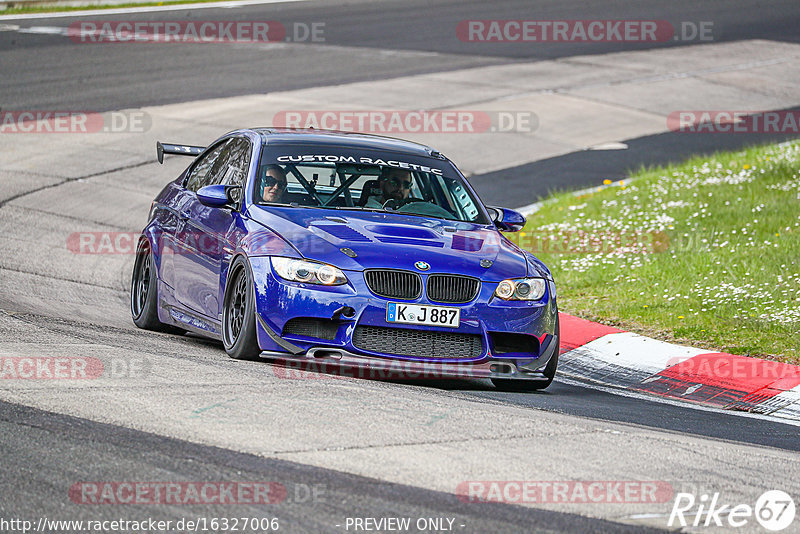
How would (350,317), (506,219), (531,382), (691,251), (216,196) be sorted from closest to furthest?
(350,317), (531,382), (216,196), (506,219), (691,251)

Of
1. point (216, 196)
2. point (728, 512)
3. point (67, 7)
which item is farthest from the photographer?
point (67, 7)

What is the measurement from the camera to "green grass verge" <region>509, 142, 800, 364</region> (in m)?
10.0

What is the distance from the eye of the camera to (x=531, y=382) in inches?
312

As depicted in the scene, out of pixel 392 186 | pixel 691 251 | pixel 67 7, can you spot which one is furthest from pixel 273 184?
pixel 67 7

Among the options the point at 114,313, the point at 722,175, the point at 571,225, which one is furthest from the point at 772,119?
the point at 114,313

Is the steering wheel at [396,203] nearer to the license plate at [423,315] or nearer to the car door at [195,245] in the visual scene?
the car door at [195,245]

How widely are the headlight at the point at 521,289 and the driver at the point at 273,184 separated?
5.62ft

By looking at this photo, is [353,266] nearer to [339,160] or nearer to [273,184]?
[273,184]

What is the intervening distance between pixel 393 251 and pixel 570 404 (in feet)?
4.58

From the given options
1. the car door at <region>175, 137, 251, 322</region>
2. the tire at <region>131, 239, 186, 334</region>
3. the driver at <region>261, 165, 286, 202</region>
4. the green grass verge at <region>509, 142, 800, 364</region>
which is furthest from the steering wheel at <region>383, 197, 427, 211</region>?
the green grass verge at <region>509, 142, 800, 364</region>

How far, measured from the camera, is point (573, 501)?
16.5ft

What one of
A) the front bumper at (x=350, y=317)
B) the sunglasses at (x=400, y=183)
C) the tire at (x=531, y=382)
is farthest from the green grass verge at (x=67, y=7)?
the tire at (x=531, y=382)

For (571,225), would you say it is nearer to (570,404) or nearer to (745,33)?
(570,404)

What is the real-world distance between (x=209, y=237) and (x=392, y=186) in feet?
4.26
